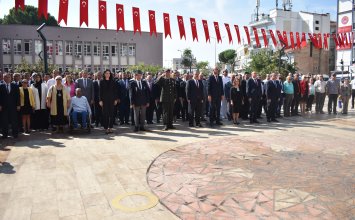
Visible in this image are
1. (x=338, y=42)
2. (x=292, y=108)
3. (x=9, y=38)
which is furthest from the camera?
(x=9, y=38)

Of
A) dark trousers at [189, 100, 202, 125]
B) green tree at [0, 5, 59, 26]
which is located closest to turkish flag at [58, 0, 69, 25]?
dark trousers at [189, 100, 202, 125]

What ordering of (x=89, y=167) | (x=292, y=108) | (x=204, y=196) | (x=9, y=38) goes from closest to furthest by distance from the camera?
(x=204, y=196)
(x=89, y=167)
(x=292, y=108)
(x=9, y=38)

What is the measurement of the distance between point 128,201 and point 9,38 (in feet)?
163

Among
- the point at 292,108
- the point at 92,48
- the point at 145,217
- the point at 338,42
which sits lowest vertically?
the point at 145,217

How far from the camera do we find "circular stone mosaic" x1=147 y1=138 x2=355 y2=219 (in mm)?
4199

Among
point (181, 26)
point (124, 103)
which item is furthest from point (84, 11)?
point (181, 26)

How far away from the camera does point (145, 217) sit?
4.06m

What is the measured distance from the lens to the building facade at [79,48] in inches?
1848

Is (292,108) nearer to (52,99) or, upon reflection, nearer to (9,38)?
(52,99)

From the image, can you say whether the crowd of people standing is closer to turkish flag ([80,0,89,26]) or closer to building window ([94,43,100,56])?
turkish flag ([80,0,89,26])

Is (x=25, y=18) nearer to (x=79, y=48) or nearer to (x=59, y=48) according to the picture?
(x=59, y=48)

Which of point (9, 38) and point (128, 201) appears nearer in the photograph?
point (128, 201)

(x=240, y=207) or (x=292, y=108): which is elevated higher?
(x=292, y=108)

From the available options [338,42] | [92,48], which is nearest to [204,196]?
[338,42]
